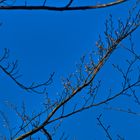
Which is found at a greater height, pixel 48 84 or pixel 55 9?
pixel 48 84

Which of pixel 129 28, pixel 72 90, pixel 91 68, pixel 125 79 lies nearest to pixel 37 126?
pixel 72 90

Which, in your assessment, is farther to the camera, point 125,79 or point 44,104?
point 44,104

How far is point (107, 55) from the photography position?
4793mm

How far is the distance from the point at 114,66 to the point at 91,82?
Answer: 1.71ft

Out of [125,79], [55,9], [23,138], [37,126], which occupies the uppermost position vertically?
[125,79]

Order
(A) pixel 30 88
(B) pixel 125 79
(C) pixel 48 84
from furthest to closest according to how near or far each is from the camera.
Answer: (B) pixel 125 79, (C) pixel 48 84, (A) pixel 30 88

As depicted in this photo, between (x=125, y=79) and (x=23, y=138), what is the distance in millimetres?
1794

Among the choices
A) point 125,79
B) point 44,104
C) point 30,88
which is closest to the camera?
point 30,88

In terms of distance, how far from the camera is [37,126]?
15.4ft

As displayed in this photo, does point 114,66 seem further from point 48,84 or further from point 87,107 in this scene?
point 48,84

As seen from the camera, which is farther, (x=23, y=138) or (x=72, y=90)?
(x=72, y=90)

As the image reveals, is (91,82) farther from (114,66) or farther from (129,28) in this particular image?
(129,28)

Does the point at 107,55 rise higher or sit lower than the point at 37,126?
higher

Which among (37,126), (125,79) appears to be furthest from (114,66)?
(37,126)
